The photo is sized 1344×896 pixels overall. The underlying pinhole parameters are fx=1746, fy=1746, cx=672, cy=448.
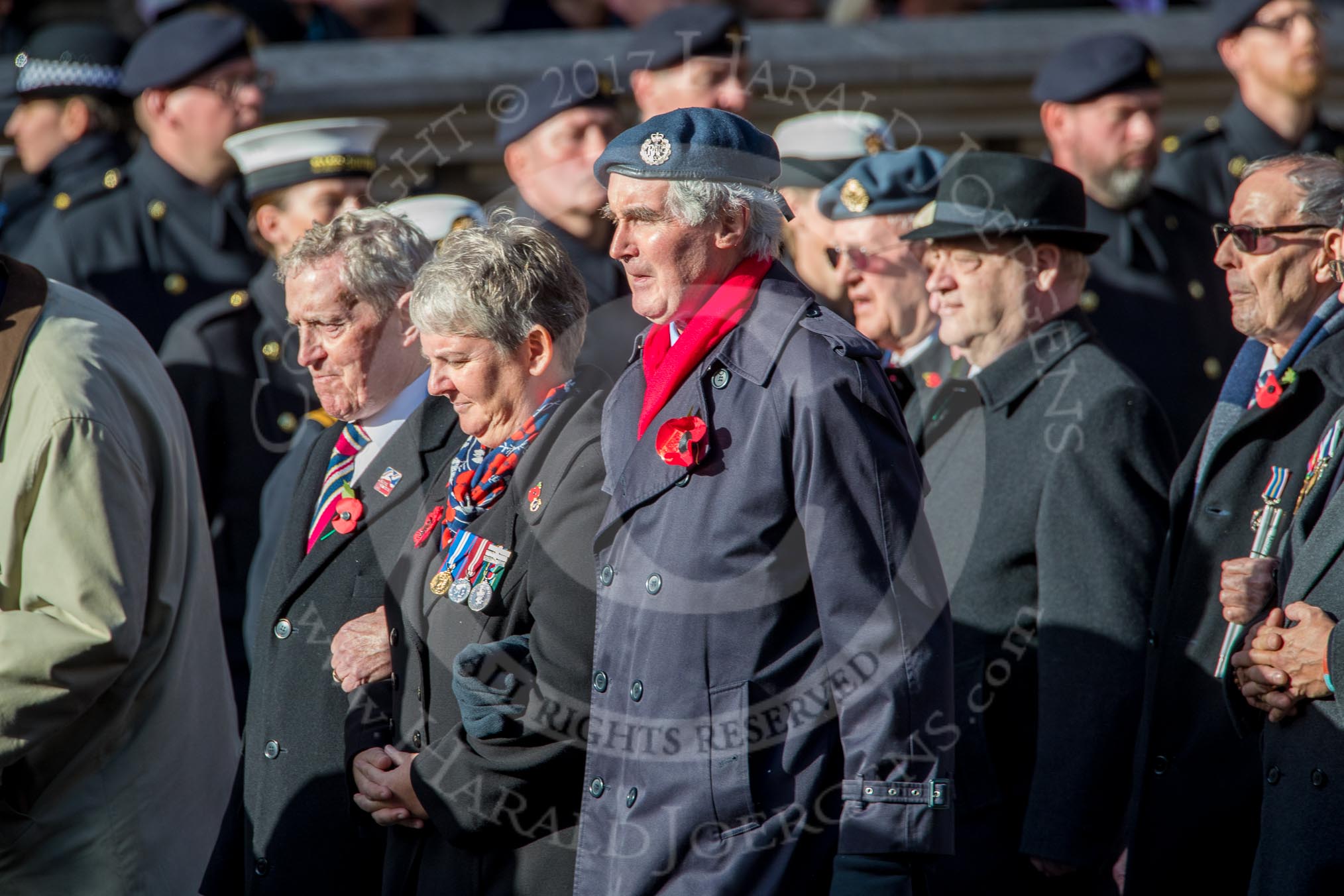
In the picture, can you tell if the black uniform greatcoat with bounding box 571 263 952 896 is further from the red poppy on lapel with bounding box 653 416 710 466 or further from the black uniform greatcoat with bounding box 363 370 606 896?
the black uniform greatcoat with bounding box 363 370 606 896

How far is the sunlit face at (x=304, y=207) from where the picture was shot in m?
5.63

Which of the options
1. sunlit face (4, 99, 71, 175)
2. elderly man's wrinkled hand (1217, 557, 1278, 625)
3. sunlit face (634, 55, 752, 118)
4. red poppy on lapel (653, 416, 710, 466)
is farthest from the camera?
sunlit face (4, 99, 71, 175)

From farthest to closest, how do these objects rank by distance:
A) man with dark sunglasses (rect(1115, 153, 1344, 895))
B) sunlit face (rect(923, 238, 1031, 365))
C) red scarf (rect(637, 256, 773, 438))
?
sunlit face (rect(923, 238, 1031, 365)), man with dark sunglasses (rect(1115, 153, 1344, 895)), red scarf (rect(637, 256, 773, 438))

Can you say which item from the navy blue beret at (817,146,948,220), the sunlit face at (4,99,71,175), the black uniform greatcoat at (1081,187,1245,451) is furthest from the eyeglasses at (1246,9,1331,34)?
the sunlit face at (4,99,71,175)

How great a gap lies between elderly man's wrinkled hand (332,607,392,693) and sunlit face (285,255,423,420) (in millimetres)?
571

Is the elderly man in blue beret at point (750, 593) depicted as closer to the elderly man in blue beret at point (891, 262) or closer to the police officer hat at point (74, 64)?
the elderly man in blue beret at point (891, 262)

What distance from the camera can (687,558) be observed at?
9.95ft

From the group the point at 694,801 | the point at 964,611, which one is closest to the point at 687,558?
the point at 694,801

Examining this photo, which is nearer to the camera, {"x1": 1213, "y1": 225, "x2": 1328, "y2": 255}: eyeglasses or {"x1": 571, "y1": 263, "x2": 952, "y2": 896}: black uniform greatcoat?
{"x1": 571, "y1": 263, "x2": 952, "y2": 896}: black uniform greatcoat

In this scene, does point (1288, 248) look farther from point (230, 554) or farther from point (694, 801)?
point (230, 554)

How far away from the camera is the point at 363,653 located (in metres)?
3.66

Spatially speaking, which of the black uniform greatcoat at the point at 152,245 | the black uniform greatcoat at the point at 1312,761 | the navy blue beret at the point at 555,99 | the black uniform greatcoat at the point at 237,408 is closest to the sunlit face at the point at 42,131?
the black uniform greatcoat at the point at 152,245

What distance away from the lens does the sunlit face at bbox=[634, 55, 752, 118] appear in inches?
239

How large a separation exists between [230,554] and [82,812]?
6.73ft
